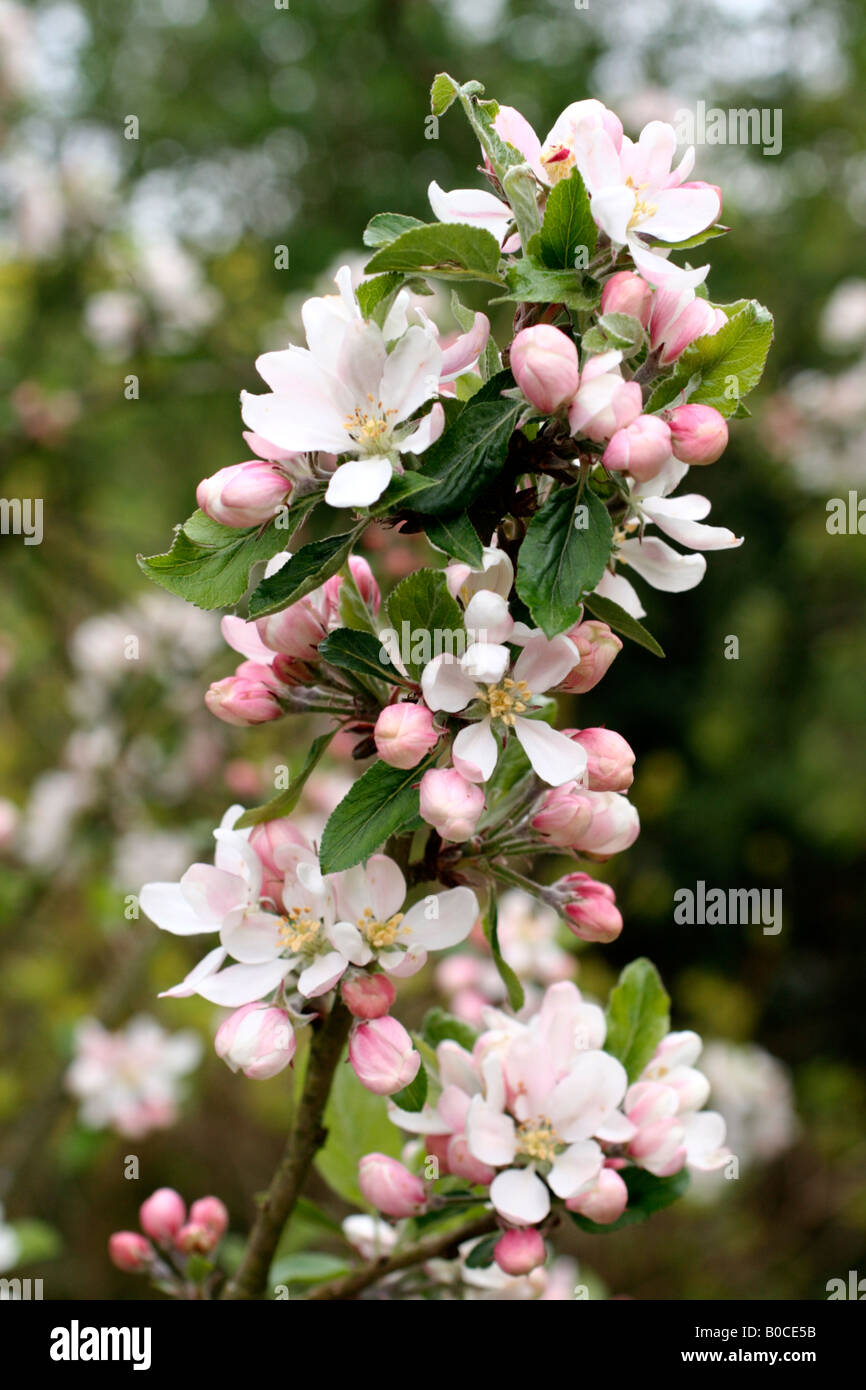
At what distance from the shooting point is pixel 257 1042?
2.77 feet

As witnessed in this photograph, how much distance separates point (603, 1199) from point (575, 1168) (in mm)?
34

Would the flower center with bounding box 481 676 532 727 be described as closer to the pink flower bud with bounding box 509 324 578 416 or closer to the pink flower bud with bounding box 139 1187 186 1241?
the pink flower bud with bounding box 509 324 578 416

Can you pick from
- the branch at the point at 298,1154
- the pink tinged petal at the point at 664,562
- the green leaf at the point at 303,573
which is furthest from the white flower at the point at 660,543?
the branch at the point at 298,1154

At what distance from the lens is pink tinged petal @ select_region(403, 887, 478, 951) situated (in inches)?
35.1

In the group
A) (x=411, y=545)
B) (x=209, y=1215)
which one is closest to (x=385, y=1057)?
(x=209, y=1215)

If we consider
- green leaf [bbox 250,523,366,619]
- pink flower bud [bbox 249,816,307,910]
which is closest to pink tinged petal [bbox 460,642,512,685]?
green leaf [bbox 250,523,366,619]

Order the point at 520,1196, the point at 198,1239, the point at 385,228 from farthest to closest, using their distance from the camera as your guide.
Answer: the point at 198,1239, the point at 520,1196, the point at 385,228

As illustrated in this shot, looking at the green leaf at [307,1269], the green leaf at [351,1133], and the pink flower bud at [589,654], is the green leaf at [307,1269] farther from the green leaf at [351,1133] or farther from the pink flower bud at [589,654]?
the pink flower bud at [589,654]

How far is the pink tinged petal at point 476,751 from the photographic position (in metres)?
0.82

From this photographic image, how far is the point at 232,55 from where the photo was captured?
15.8 ft

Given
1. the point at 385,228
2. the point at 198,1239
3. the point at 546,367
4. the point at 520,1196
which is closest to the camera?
the point at 546,367

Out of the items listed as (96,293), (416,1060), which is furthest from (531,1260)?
(96,293)

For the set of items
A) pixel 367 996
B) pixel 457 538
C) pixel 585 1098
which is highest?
pixel 457 538

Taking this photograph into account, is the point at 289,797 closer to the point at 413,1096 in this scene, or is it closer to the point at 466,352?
the point at 413,1096
